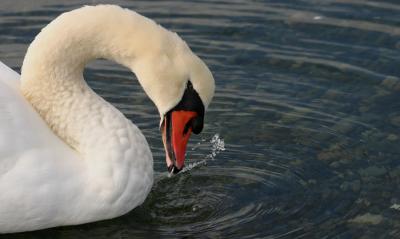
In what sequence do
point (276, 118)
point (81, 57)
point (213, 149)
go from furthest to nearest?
point (276, 118) → point (213, 149) → point (81, 57)

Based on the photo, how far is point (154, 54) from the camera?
7.09m

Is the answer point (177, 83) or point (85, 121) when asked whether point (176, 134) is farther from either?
point (85, 121)

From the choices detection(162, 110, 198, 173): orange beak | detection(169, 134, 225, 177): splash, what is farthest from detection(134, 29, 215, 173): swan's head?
detection(169, 134, 225, 177): splash

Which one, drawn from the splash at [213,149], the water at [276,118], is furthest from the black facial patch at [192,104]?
the splash at [213,149]

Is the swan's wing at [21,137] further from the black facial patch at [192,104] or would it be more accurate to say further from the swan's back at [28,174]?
the black facial patch at [192,104]

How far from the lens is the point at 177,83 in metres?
6.98

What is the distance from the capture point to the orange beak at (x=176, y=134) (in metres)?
7.10

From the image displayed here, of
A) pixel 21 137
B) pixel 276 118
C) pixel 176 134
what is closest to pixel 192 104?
pixel 176 134

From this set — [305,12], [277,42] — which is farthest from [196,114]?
[305,12]

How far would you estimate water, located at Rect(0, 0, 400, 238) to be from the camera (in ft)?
24.7

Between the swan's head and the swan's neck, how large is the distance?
8cm

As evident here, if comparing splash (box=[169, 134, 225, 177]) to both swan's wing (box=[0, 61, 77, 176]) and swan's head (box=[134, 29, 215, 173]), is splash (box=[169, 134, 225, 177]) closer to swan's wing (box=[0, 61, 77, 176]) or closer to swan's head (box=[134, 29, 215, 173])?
swan's head (box=[134, 29, 215, 173])

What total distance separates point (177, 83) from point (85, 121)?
35.5 inches

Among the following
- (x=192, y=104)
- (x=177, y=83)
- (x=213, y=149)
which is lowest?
(x=213, y=149)
